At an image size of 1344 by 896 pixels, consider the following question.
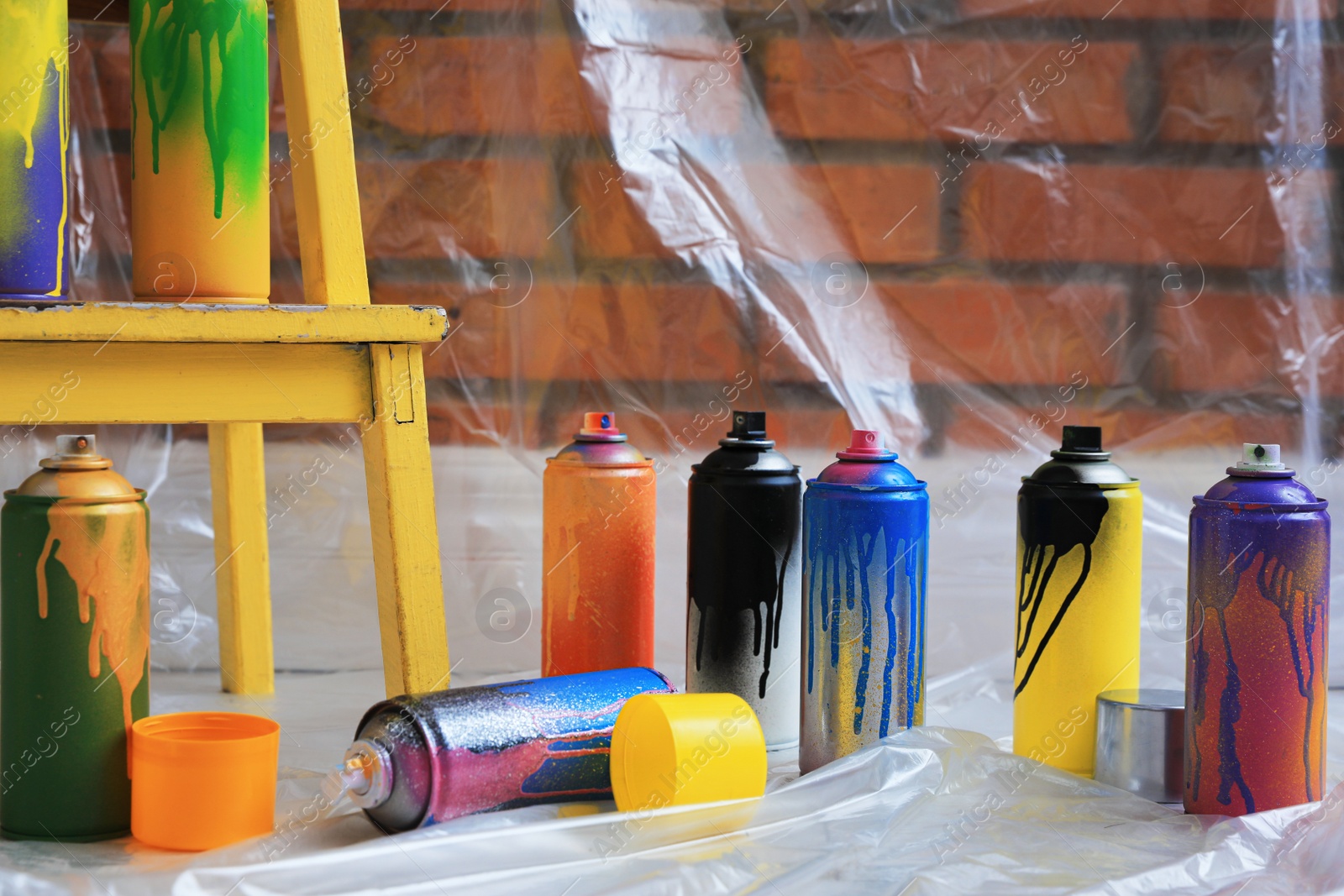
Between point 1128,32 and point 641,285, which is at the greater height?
point 1128,32

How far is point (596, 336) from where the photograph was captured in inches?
63.5

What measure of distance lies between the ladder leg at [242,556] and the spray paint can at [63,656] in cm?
47

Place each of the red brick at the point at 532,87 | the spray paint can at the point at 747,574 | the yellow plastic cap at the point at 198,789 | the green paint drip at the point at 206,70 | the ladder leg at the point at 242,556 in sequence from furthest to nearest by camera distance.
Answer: the red brick at the point at 532,87 → the ladder leg at the point at 242,556 → the spray paint can at the point at 747,574 → the green paint drip at the point at 206,70 → the yellow plastic cap at the point at 198,789

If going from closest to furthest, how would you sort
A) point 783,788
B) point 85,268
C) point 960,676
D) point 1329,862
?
1. point 1329,862
2. point 783,788
3. point 960,676
4. point 85,268

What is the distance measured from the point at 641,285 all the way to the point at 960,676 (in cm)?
62

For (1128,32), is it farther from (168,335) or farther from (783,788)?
(168,335)

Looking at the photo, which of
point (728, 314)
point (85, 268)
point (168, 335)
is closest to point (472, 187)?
point (728, 314)

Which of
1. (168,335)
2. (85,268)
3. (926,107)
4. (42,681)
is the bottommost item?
(42,681)

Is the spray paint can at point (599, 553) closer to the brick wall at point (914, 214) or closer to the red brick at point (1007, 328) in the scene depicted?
the brick wall at point (914, 214)

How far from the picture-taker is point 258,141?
105 cm

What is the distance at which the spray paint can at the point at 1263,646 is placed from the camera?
95 centimetres

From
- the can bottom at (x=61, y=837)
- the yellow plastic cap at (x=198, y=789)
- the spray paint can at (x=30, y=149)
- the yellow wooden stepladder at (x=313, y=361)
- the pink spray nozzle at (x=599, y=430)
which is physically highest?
the spray paint can at (x=30, y=149)

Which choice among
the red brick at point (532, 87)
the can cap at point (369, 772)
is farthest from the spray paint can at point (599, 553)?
the red brick at point (532, 87)

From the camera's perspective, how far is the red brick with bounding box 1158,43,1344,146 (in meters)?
1.59
